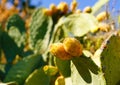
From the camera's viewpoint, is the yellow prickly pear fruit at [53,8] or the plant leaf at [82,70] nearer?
the plant leaf at [82,70]

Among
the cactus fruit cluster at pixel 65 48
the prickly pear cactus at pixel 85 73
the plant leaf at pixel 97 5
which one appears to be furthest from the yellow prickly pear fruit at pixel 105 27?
the prickly pear cactus at pixel 85 73

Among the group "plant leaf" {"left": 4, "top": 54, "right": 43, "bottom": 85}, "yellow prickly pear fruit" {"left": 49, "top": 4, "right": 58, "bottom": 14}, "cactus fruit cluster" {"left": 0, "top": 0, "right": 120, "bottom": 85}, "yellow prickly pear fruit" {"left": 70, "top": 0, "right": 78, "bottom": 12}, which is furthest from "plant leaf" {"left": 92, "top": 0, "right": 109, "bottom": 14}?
"plant leaf" {"left": 4, "top": 54, "right": 43, "bottom": 85}

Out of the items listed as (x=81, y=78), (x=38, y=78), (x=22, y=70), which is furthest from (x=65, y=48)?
(x=22, y=70)

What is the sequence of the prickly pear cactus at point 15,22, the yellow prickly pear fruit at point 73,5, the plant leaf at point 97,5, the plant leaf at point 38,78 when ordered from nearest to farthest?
1. the plant leaf at point 38,78
2. the plant leaf at point 97,5
3. the yellow prickly pear fruit at point 73,5
4. the prickly pear cactus at point 15,22

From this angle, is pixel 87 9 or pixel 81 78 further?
pixel 87 9

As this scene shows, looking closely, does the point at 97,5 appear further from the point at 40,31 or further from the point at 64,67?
the point at 64,67

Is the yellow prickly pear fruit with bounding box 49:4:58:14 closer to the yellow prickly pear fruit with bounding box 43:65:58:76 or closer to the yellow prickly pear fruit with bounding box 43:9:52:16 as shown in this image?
the yellow prickly pear fruit with bounding box 43:9:52:16

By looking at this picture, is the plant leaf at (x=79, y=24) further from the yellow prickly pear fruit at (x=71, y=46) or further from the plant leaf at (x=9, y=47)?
the yellow prickly pear fruit at (x=71, y=46)
